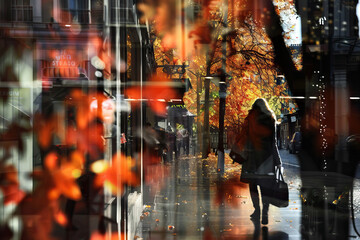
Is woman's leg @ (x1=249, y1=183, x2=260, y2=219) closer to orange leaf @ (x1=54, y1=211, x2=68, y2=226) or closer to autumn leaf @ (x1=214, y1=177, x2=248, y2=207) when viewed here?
autumn leaf @ (x1=214, y1=177, x2=248, y2=207)

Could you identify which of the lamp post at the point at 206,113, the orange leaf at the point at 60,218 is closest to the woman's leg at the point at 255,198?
the lamp post at the point at 206,113

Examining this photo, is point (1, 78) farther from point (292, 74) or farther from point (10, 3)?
point (292, 74)

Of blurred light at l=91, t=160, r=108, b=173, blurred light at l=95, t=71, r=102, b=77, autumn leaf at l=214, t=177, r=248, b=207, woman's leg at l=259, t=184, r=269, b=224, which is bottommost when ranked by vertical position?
autumn leaf at l=214, t=177, r=248, b=207

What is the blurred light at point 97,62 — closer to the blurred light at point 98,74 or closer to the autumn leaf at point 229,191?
the blurred light at point 98,74

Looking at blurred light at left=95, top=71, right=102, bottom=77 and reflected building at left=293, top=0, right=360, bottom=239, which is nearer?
blurred light at left=95, top=71, right=102, bottom=77

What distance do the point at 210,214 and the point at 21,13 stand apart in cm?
462

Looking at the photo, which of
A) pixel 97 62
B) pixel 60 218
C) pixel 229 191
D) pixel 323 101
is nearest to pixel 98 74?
pixel 97 62

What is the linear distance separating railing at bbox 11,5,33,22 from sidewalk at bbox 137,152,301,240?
3210 millimetres

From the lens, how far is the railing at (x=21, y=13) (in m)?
3.43

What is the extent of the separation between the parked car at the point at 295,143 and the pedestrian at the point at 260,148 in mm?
249

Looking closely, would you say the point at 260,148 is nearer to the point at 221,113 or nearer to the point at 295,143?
the point at 295,143

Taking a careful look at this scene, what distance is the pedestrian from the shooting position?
625cm

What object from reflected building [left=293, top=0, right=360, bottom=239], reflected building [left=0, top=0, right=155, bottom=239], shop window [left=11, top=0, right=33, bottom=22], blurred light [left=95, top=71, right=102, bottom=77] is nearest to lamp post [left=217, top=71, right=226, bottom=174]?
reflected building [left=293, top=0, right=360, bottom=239]

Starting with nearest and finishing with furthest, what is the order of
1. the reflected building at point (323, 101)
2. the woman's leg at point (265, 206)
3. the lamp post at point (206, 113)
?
the reflected building at point (323, 101) < the woman's leg at point (265, 206) < the lamp post at point (206, 113)
